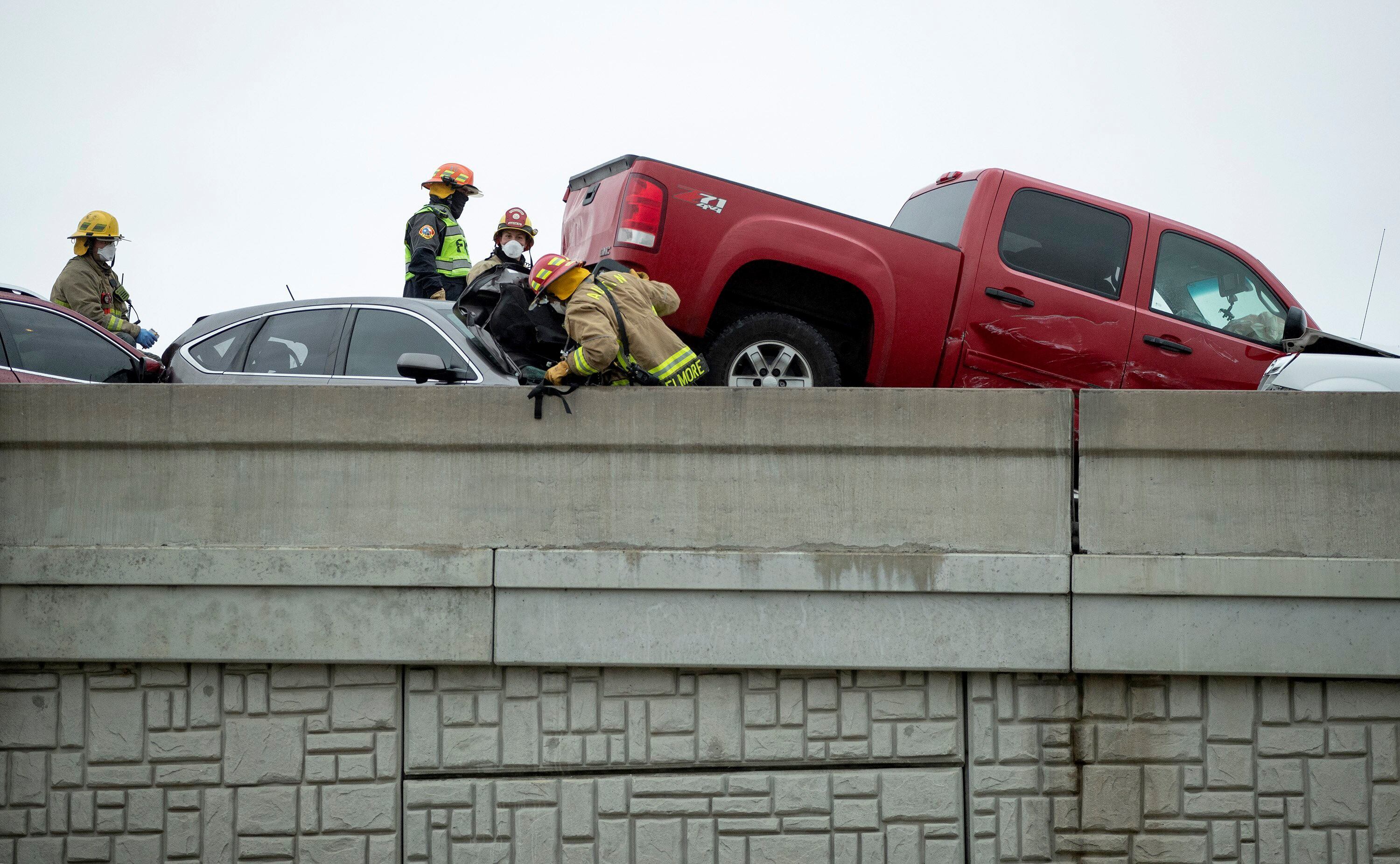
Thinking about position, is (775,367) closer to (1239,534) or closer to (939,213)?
(939,213)

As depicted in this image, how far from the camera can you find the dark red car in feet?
25.5

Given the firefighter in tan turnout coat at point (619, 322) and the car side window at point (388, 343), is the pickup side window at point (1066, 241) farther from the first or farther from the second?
the car side window at point (388, 343)

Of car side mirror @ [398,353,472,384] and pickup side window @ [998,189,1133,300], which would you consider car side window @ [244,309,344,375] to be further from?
pickup side window @ [998,189,1133,300]

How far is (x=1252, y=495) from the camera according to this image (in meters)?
5.62

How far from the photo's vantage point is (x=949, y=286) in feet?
24.2

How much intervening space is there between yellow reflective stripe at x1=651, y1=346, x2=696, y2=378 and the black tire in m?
0.82

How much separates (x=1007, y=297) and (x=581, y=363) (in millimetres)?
3095

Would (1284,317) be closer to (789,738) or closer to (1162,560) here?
(1162,560)

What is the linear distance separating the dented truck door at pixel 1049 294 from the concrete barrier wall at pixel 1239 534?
1829 millimetres

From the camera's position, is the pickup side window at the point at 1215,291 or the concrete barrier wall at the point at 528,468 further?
the pickup side window at the point at 1215,291

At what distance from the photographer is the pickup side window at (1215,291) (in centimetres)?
773

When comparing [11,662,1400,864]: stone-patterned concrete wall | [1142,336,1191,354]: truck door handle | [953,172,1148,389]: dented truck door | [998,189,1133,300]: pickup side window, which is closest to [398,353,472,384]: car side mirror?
[11,662,1400,864]: stone-patterned concrete wall

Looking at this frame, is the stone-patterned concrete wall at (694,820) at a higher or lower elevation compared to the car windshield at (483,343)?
lower

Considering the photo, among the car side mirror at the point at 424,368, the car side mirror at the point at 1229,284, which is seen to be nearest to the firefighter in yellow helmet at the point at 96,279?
the car side mirror at the point at 424,368
